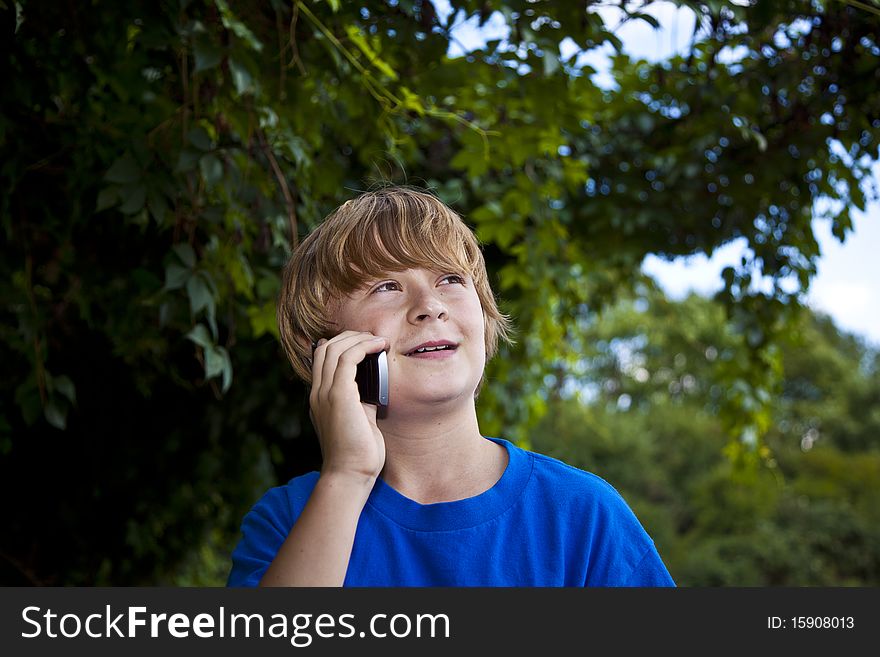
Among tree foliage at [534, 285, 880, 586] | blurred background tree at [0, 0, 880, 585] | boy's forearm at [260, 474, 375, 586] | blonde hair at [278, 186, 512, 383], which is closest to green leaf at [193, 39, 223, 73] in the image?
blurred background tree at [0, 0, 880, 585]

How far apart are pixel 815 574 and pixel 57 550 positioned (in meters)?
16.3

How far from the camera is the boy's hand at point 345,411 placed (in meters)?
1.16

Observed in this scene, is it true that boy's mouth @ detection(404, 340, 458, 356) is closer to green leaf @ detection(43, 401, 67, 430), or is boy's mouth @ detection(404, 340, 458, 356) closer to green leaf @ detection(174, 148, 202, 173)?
green leaf @ detection(174, 148, 202, 173)

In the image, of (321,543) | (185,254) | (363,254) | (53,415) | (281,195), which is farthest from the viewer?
(281,195)

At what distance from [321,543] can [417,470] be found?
0.24 meters

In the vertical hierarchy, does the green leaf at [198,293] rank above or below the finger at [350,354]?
below

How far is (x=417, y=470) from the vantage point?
4.30 ft

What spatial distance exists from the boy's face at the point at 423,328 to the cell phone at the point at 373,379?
0.03m

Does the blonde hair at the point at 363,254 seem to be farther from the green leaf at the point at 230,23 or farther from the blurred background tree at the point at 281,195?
the green leaf at the point at 230,23

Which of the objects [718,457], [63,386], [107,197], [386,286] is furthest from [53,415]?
[718,457]

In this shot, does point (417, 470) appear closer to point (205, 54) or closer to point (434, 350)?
point (434, 350)

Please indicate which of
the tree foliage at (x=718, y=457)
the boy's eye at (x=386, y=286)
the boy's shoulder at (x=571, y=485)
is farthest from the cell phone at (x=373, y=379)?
the tree foliage at (x=718, y=457)

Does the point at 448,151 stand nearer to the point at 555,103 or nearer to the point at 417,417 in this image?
the point at 555,103

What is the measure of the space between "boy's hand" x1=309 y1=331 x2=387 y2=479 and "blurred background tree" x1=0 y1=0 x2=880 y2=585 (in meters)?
0.70
